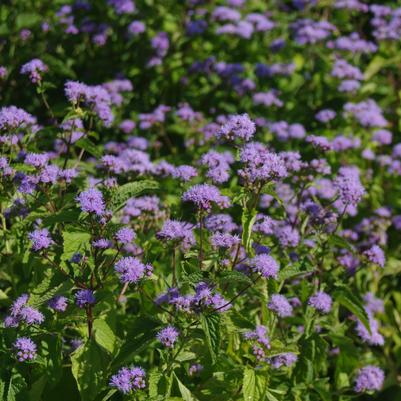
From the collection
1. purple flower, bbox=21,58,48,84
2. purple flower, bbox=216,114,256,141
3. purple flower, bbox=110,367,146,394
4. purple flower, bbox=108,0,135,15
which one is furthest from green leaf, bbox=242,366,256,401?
purple flower, bbox=108,0,135,15

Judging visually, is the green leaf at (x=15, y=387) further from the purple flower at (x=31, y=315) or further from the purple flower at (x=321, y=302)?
the purple flower at (x=321, y=302)

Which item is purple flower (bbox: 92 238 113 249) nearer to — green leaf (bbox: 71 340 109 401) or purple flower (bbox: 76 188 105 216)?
purple flower (bbox: 76 188 105 216)

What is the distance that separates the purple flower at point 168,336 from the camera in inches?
109

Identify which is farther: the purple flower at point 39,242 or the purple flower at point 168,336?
the purple flower at point 39,242

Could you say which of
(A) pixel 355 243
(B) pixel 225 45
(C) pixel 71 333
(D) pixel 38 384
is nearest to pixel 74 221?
(D) pixel 38 384

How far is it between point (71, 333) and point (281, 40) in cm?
407

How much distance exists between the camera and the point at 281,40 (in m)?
6.67

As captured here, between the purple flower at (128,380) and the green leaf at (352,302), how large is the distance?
125 cm

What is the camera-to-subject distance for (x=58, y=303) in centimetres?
298

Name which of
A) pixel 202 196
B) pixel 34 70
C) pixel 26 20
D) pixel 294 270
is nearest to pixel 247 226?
pixel 202 196

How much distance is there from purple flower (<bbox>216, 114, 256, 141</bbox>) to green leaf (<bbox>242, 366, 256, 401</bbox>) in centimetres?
111

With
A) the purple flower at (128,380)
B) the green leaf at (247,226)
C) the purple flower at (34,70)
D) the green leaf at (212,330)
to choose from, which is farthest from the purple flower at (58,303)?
the purple flower at (34,70)

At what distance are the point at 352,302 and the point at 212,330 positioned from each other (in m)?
1.12

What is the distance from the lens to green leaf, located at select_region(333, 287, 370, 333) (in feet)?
11.1
